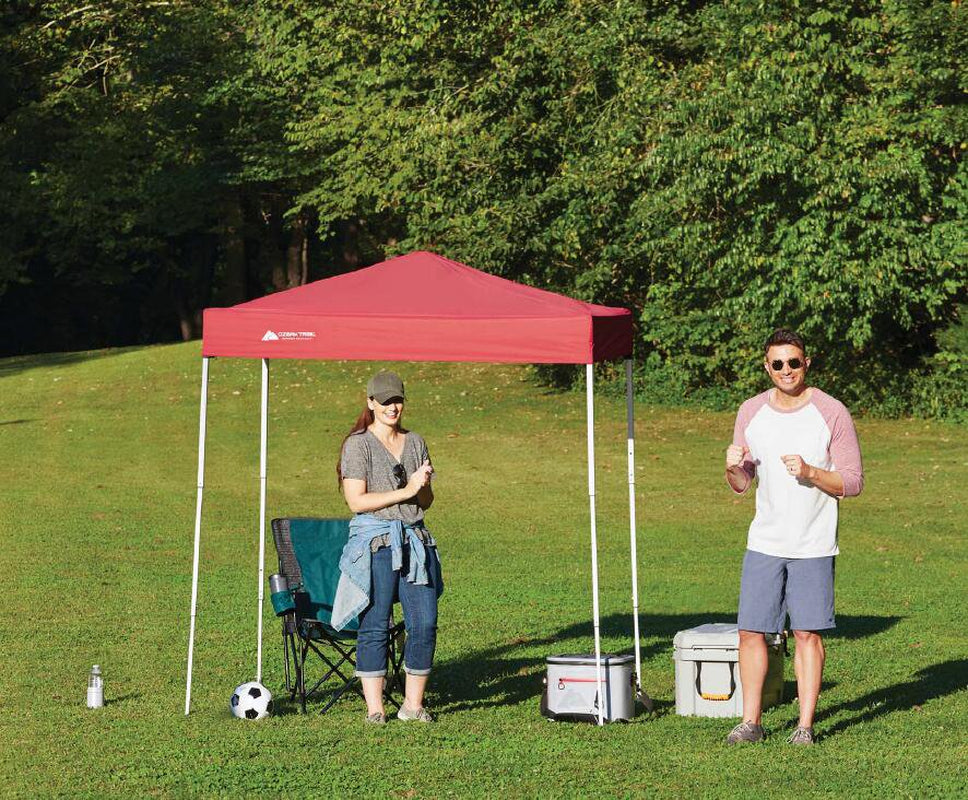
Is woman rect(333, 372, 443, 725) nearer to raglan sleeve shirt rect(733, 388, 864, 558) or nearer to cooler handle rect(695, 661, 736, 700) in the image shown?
cooler handle rect(695, 661, 736, 700)

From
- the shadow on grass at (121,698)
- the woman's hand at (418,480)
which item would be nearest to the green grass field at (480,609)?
the shadow on grass at (121,698)

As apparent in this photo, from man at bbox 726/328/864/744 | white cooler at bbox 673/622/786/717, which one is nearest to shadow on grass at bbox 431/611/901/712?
white cooler at bbox 673/622/786/717

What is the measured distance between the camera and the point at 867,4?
2366 centimetres

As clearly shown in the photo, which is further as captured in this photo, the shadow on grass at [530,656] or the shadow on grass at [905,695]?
the shadow on grass at [530,656]

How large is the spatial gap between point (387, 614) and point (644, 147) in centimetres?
1861

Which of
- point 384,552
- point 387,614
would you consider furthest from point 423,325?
point 387,614

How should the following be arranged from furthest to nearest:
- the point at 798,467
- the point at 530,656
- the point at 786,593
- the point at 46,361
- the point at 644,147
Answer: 1. the point at 46,361
2. the point at 644,147
3. the point at 530,656
4. the point at 786,593
5. the point at 798,467

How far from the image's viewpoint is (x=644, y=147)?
1024 inches

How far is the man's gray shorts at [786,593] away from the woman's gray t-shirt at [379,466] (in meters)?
1.71

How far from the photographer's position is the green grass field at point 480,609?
7.39m

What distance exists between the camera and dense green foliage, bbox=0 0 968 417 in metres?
23.0

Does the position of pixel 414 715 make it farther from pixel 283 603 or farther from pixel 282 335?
pixel 282 335

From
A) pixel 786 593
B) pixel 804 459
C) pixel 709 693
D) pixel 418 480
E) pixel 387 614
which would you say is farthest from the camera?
pixel 709 693

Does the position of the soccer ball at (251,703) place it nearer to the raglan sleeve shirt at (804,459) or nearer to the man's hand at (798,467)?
the raglan sleeve shirt at (804,459)
